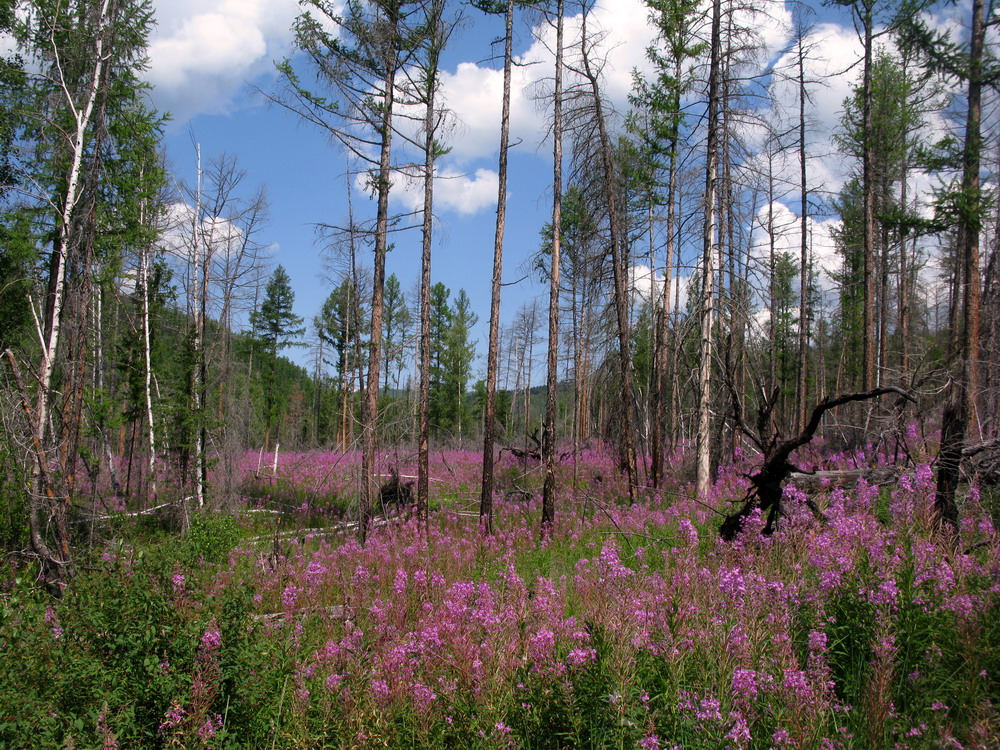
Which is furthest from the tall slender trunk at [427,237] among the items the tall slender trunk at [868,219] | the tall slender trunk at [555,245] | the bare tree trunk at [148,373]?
the tall slender trunk at [868,219]

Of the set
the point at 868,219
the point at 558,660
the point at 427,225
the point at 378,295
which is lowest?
the point at 558,660

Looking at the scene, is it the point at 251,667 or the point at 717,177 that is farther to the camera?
the point at 717,177

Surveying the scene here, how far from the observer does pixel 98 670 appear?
11.2 ft

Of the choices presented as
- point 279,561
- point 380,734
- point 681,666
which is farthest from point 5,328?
point 681,666

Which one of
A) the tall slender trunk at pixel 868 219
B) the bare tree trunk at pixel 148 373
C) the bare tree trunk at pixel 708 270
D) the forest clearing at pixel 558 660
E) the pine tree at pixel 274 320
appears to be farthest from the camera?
the pine tree at pixel 274 320

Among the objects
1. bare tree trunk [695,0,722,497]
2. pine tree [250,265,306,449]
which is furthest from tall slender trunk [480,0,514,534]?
pine tree [250,265,306,449]

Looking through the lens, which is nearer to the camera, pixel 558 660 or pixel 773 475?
pixel 558 660

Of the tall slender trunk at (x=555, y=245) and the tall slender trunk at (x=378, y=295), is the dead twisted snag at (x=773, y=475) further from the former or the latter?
the tall slender trunk at (x=378, y=295)

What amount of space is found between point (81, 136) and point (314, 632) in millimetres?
10204

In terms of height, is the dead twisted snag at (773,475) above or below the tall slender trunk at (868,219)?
below

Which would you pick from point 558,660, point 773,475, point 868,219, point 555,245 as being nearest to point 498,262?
point 555,245

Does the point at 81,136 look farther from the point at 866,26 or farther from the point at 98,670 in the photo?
the point at 866,26

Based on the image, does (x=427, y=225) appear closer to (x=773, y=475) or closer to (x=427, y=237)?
(x=427, y=237)

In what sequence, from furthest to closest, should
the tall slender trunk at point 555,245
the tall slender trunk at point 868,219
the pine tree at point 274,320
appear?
1. the pine tree at point 274,320
2. the tall slender trunk at point 868,219
3. the tall slender trunk at point 555,245
